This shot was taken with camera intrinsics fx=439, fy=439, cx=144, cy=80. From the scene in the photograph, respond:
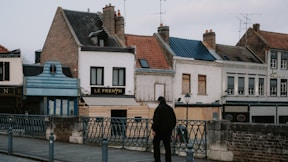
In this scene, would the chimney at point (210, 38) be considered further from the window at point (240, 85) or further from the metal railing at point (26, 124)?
the metal railing at point (26, 124)

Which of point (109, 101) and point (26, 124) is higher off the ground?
A: point (109, 101)

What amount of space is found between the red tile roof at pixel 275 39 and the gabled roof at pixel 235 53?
81.0 inches

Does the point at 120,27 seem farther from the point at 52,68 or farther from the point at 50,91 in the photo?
the point at 50,91

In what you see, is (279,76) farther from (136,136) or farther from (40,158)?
(40,158)

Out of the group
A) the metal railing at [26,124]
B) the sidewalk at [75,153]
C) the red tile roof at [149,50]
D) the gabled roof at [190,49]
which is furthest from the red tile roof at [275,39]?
the sidewalk at [75,153]

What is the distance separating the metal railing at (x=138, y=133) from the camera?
14.4m

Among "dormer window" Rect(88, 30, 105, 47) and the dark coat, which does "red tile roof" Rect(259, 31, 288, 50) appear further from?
the dark coat

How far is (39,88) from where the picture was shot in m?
31.3

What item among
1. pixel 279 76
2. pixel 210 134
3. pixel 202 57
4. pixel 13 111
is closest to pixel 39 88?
pixel 13 111

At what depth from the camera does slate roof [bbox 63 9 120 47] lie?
33.6m

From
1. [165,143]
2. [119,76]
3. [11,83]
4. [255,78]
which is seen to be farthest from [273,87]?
[165,143]

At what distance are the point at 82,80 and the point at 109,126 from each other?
15.3 m

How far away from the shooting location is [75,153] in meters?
15.1

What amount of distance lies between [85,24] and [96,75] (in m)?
4.84
